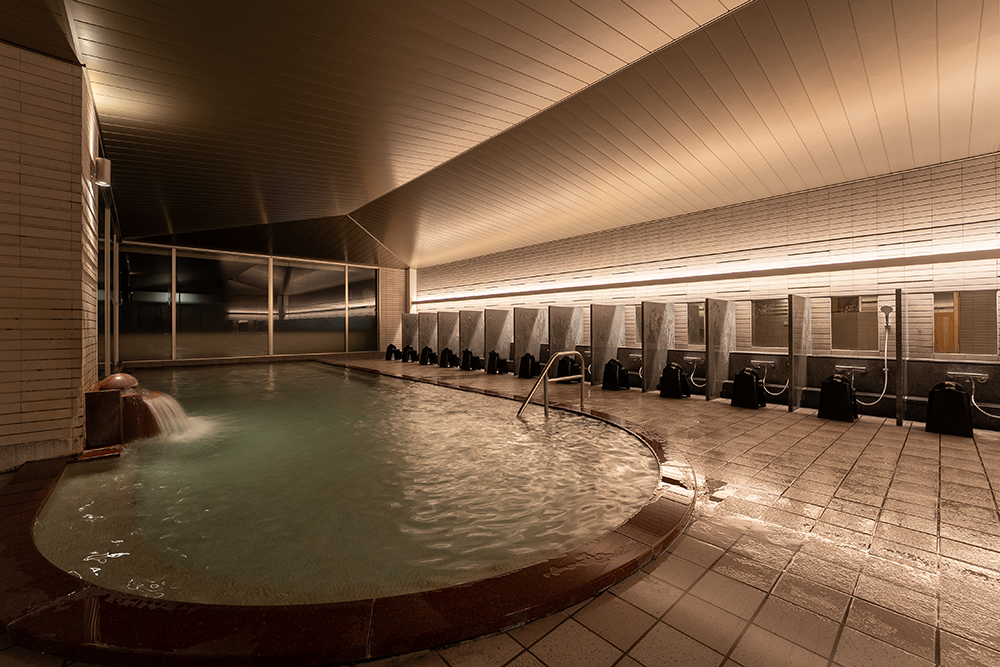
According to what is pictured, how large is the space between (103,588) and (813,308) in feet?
28.5

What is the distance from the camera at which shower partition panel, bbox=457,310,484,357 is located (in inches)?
499

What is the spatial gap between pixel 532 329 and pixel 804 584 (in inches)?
355

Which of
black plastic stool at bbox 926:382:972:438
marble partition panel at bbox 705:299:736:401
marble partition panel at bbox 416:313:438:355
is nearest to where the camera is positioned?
black plastic stool at bbox 926:382:972:438

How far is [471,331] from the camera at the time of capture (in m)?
12.8

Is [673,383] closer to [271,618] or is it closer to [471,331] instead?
[471,331]

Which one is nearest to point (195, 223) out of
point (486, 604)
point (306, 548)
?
point (306, 548)

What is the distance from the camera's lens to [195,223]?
9859 millimetres

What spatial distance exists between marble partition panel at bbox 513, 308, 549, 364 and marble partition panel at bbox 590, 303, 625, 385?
2133mm

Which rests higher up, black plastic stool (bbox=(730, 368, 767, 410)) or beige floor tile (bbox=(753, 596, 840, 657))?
black plastic stool (bbox=(730, 368, 767, 410))

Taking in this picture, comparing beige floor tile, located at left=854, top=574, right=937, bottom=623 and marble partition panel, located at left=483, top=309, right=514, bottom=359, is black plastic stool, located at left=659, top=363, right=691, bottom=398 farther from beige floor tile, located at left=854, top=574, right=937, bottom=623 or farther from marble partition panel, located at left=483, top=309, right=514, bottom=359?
beige floor tile, located at left=854, top=574, right=937, bottom=623

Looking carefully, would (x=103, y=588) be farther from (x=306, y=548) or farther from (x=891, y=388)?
(x=891, y=388)

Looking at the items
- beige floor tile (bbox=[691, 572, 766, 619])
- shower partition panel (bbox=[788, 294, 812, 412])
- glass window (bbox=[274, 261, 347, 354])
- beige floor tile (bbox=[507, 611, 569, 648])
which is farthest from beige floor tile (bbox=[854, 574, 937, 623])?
glass window (bbox=[274, 261, 347, 354])

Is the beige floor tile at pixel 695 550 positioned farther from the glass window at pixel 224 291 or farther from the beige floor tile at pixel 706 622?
the glass window at pixel 224 291

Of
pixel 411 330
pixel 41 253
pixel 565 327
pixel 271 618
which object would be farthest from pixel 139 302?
pixel 271 618
